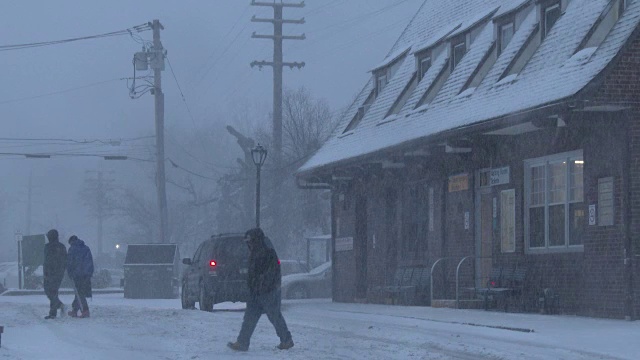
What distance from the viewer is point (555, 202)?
21.8 meters

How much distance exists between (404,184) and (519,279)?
712 centimetres

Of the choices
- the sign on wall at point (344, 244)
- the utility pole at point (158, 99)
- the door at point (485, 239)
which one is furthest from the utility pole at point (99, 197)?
the door at point (485, 239)

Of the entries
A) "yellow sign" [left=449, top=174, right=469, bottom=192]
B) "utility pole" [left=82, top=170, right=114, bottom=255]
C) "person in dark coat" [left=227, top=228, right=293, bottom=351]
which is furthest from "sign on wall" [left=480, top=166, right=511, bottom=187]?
"utility pole" [left=82, top=170, right=114, bottom=255]

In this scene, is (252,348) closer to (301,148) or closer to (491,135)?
(491,135)

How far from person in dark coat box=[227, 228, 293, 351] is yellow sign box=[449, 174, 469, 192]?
401 inches

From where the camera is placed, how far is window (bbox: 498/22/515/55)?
80.8ft

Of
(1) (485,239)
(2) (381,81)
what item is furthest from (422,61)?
(1) (485,239)

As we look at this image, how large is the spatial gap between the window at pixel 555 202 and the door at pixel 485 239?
1.76 meters

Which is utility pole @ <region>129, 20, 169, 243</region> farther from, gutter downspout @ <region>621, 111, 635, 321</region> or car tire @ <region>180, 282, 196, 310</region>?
gutter downspout @ <region>621, 111, 635, 321</region>

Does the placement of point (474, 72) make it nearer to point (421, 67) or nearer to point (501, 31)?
point (501, 31)

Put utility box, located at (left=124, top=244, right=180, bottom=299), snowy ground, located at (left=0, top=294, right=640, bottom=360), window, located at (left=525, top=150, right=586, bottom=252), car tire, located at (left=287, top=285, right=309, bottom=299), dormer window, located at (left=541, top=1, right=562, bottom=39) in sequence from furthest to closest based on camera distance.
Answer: utility box, located at (left=124, top=244, right=180, bottom=299) → car tire, located at (left=287, top=285, right=309, bottom=299) → dormer window, located at (left=541, top=1, right=562, bottom=39) → window, located at (left=525, top=150, right=586, bottom=252) → snowy ground, located at (left=0, top=294, right=640, bottom=360)

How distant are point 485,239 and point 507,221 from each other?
1.19m

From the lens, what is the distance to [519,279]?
2231cm

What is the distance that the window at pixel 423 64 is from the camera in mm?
29608
